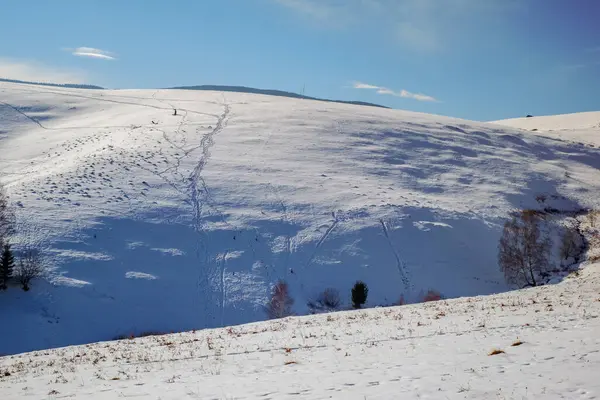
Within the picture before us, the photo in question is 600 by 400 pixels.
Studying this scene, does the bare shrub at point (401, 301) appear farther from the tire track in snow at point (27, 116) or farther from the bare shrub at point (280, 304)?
the tire track in snow at point (27, 116)

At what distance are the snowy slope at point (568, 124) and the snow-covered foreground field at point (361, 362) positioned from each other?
9667 cm

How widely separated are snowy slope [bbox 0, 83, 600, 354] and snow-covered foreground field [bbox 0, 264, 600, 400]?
14350mm

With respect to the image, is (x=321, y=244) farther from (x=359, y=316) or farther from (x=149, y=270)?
(x=359, y=316)

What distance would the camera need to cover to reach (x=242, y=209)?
1858 inches

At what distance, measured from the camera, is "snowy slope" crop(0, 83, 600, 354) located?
3416cm

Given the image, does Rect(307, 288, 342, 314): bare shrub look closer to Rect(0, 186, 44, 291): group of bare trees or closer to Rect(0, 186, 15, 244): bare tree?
Rect(0, 186, 44, 291): group of bare trees

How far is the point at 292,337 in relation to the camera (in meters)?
17.0

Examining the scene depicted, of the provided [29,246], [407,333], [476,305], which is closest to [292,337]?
[407,333]

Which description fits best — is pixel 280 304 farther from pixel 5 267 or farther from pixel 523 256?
pixel 523 256

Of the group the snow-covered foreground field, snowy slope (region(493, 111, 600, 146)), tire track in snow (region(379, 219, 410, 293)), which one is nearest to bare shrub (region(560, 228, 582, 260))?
tire track in snow (region(379, 219, 410, 293))

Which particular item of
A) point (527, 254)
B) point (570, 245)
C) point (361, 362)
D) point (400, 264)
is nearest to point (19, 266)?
point (400, 264)

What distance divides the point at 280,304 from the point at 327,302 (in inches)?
156

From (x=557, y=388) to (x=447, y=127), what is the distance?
268ft

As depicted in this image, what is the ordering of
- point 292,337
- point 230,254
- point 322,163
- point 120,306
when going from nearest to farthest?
point 292,337, point 120,306, point 230,254, point 322,163
